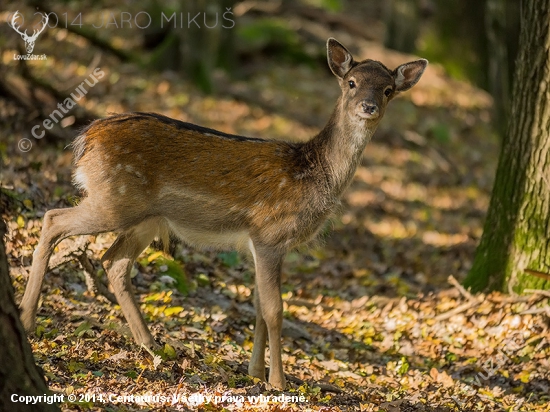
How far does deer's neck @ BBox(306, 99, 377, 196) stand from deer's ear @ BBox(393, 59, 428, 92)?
1.72 feet

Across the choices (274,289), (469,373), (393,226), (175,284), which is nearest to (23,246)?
(175,284)

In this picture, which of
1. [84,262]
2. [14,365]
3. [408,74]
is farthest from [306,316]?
[14,365]

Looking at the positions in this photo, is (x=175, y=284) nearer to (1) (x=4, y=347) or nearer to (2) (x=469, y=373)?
(2) (x=469, y=373)

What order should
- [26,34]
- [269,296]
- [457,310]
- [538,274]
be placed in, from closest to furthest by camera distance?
1. [269,296]
2. [538,274]
3. [457,310]
4. [26,34]

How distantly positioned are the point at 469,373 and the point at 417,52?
14010mm

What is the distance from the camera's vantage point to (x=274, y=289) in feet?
21.1

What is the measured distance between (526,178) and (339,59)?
7.87ft

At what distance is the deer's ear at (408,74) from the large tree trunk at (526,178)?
1509mm

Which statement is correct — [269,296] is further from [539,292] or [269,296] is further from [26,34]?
[26,34]

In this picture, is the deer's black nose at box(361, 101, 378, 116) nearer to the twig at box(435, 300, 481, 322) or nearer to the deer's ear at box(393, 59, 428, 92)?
the deer's ear at box(393, 59, 428, 92)

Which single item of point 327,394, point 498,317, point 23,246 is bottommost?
point 327,394

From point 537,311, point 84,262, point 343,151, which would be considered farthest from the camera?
point 537,311

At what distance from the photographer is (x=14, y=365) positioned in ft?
14.0

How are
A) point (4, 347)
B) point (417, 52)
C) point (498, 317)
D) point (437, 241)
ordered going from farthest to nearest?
point (417, 52), point (437, 241), point (498, 317), point (4, 347)
